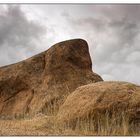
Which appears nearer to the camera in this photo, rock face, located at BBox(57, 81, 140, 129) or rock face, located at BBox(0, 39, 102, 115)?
rock face, located at BBox(57, 81, 140, 129)

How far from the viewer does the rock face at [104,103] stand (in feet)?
19.4

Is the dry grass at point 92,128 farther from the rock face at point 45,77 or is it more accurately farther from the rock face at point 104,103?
the rock face at point 45,77

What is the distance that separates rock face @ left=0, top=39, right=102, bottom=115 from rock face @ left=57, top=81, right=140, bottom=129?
1.43 meters

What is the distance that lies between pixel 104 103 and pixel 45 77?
8.16 ft

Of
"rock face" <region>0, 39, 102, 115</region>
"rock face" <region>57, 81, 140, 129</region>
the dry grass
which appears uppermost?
"rock face" <region>0, 39, 102, 115</region>

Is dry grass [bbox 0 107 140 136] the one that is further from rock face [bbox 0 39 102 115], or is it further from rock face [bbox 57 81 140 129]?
rock face [bbox 0 39 102 115]

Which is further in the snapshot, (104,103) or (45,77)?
(45,77)

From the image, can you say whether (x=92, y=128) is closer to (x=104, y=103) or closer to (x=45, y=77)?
(x=104, y=103)

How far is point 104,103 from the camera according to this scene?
5.95 meters

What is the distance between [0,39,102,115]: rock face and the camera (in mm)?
7906

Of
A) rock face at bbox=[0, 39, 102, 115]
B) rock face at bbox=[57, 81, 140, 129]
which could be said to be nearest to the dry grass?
rock face at bbox=[57, 81, 140, 129]

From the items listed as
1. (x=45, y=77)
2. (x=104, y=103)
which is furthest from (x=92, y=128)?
(x=45, y=77)

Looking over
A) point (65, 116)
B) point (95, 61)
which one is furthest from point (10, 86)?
point (65, 116)

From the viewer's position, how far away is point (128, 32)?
686cm
